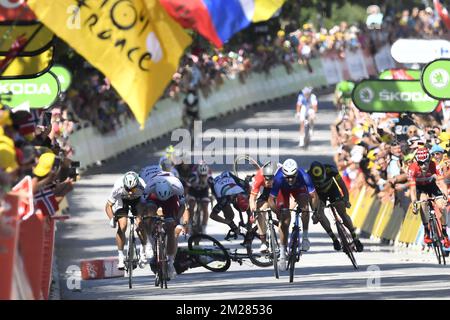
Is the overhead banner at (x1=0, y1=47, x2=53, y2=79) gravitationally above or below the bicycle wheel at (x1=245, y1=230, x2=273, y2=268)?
above

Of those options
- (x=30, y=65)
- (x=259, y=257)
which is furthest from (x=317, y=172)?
(x=30, y=65)

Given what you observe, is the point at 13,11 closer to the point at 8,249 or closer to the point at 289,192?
the point at 8,249

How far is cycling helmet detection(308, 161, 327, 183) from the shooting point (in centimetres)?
2723

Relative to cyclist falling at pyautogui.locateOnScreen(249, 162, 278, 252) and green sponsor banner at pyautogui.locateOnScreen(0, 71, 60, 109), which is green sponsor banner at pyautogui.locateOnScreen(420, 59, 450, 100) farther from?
green sponsor banner at pyautogui.locateOnScreen(0, 71, 60, 109)

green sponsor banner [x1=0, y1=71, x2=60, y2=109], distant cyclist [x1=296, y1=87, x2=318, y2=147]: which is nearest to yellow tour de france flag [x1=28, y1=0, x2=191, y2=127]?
green sponsor banner [x1=0, y1=71, x2=60, y2=109]

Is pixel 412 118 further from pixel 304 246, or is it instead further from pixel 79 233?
pixel 304 246

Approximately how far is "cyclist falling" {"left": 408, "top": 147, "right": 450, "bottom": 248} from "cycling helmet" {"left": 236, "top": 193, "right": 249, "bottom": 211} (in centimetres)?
268

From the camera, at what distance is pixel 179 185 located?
2497 centimetres

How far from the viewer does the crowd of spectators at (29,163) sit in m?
15.4

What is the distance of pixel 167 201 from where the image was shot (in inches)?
976

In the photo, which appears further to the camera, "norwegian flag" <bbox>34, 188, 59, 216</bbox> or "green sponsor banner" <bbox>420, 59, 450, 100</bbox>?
"green sponsor banner" <bbox>420, 59, 450, 100</bbox>

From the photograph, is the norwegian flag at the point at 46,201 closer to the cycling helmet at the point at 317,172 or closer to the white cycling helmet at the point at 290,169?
the white cycling helmet at the point at 290,169

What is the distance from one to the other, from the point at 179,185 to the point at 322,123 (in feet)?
112
